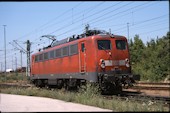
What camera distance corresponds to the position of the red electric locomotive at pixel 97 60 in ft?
63.8

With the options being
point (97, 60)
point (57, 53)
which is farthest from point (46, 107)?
point (57, 53)

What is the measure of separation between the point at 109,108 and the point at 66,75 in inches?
407

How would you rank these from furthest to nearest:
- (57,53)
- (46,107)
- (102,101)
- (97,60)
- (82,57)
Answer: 1. (57,53)
2. (82,57)
3. (97,60)
4. (102,101)
5. (46,107)

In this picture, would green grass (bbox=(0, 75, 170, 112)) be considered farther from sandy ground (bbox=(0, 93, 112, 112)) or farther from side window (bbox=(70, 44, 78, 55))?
side window (bbox=(70, 44, 78, 55))

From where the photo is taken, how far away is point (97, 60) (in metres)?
19.6

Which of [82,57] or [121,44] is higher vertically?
[121,44]

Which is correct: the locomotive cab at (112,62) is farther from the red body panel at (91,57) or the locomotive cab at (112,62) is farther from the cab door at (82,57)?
the cab door at (82,57)

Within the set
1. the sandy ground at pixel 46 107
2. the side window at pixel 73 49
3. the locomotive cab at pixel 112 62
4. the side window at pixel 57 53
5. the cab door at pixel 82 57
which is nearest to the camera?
the sandy ground at pixel 46 107

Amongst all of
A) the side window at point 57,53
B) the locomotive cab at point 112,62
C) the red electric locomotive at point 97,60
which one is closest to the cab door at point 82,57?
the red electric locomotive at point 97,60

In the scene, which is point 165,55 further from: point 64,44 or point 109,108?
point 109,108

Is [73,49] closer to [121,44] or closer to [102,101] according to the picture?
[121,44]

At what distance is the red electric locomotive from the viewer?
1945 cm

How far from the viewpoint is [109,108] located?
13.3 metres

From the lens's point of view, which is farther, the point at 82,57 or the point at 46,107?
the point at 82,57
